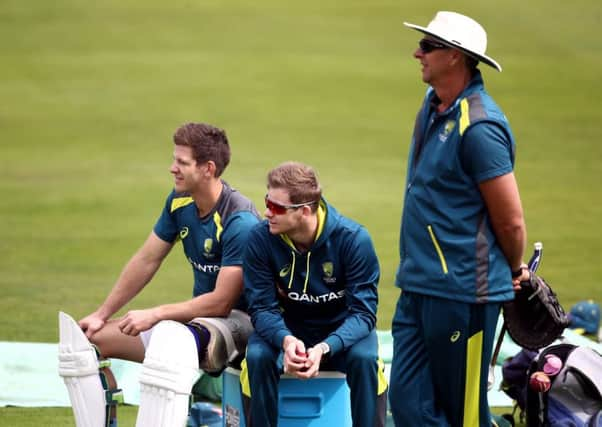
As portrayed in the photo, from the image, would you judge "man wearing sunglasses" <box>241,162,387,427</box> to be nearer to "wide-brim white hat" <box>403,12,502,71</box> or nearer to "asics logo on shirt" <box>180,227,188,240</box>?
"asics logo on shirt" <box>180,227,188,240</box>

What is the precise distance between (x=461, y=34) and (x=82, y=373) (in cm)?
189

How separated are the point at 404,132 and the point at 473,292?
802 centimetres

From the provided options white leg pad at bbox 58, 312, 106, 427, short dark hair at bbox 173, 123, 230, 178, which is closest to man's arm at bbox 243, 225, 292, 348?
short dark hair at bbox 173, 123, 230, 178

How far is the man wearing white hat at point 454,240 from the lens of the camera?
4.07 metres

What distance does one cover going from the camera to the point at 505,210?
407 centimetres

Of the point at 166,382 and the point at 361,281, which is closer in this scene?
the point at 166,382

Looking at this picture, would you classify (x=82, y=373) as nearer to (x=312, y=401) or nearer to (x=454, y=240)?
(x=312, y=401)

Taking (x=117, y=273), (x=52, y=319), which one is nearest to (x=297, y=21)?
(x=117, y=273)

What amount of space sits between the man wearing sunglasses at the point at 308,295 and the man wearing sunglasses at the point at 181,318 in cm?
23

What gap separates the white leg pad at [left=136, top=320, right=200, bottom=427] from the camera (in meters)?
4.43

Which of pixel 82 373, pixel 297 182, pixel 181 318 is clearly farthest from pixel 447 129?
pixel 82 373

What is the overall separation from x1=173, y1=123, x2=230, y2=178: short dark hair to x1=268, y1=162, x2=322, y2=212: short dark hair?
0.51 meters

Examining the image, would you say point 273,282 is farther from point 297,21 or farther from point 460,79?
point 297,21

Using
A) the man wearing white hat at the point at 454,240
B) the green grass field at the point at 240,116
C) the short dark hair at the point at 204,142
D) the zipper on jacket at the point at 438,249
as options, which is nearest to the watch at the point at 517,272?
the man wearing white hat at the point at 454,240
